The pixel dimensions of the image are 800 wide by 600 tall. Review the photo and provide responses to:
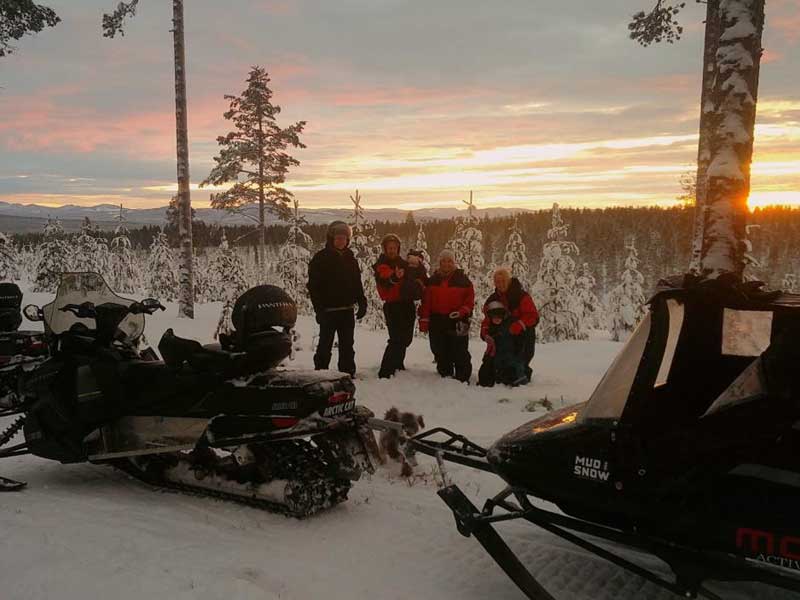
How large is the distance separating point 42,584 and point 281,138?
29.7 m

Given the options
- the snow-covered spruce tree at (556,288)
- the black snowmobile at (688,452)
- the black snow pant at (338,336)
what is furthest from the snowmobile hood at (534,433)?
the snow-covered spruce tree at (556,288)

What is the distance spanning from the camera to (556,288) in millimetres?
34188

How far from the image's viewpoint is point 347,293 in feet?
31.4

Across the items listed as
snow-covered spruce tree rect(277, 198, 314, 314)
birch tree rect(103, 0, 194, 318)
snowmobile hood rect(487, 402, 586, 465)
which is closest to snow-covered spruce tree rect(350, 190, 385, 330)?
snow-covered spruce tree rect(277, 198, 314, 314)

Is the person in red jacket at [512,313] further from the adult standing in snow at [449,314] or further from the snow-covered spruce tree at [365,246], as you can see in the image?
the snow-covered spruce tree at [365,246]

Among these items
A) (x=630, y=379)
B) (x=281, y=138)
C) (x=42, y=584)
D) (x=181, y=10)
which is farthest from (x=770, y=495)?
(x=281, y=138)

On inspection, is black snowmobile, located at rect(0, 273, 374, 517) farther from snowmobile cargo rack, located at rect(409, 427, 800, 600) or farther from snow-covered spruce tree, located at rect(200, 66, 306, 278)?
snow-covered spruce tree, located at rect(200, 66, 306, 278)

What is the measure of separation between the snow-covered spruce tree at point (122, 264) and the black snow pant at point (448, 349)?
4629 centimetres

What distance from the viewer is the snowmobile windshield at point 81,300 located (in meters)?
5.84

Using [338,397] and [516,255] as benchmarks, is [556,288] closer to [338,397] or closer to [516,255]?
[516,255]

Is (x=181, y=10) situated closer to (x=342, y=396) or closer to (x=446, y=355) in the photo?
(x=446, y=355)

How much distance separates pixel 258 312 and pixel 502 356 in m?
5.89

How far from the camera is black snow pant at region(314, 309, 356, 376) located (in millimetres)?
9516

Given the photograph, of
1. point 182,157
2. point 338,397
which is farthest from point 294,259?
point 338,397
